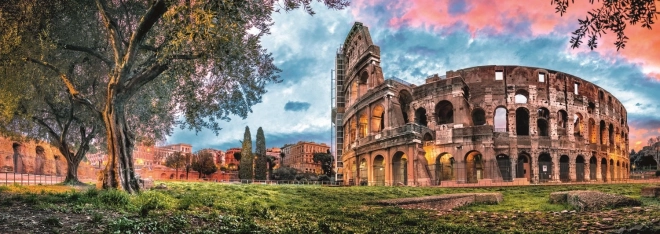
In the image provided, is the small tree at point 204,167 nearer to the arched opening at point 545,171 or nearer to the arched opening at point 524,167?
the arched opening at point 524,167

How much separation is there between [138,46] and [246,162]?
51127mm

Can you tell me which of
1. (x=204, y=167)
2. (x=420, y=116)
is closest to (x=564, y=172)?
(x=420, y=116)

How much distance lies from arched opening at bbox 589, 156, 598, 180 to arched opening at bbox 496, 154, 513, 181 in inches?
428

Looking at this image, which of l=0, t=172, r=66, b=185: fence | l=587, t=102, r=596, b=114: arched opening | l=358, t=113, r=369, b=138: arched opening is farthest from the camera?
l=358, t=113, r=369, b=138: arched opening

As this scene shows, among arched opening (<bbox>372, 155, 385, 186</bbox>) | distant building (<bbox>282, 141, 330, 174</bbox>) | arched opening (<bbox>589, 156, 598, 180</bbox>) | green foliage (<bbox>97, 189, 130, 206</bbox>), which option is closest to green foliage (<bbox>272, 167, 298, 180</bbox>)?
arched opening (<bbox>372, 155, 385, 186</bbox>)

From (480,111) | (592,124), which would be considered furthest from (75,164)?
(592,124)

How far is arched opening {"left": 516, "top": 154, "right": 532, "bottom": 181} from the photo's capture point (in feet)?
146

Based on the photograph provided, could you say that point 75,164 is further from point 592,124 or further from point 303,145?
point 303,145

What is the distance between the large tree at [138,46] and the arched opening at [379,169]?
1093 inches

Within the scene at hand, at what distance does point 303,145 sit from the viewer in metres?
152

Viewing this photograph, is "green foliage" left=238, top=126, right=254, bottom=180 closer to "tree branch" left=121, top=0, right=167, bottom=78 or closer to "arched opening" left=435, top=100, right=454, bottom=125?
"arched opening" left=435, top=100, right=454, bottom=125

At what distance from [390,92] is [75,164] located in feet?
94.7

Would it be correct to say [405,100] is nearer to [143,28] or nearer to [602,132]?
[602,132]

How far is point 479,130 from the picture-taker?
4256cm
